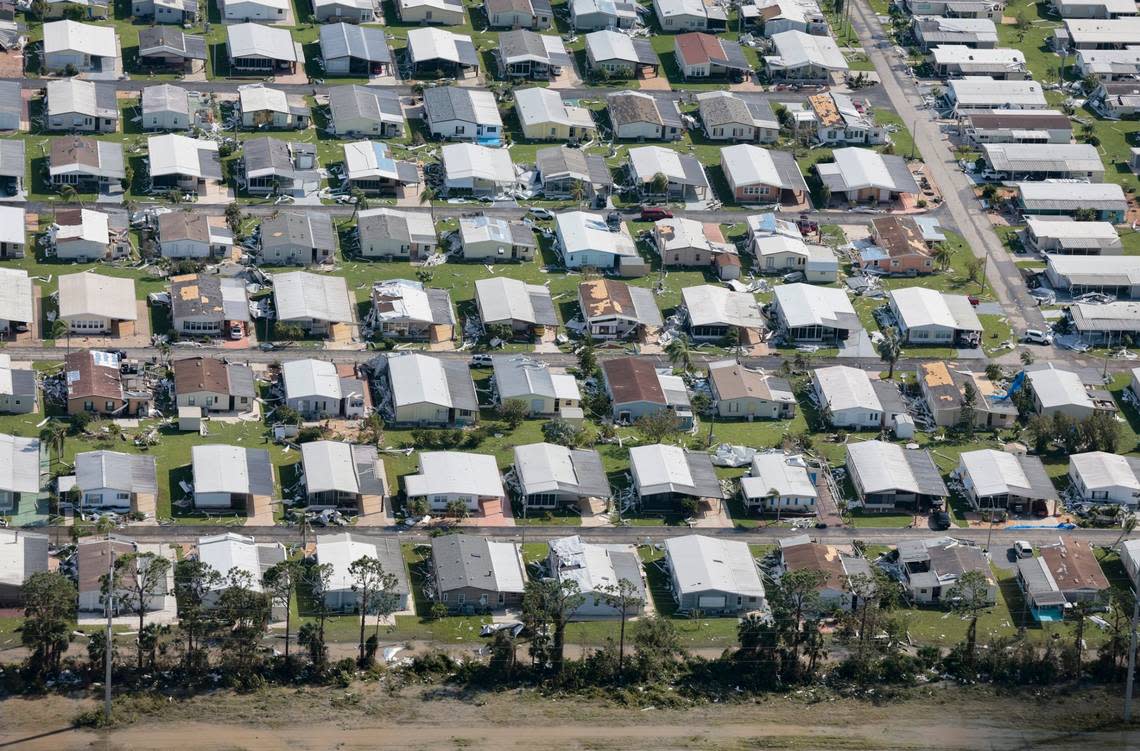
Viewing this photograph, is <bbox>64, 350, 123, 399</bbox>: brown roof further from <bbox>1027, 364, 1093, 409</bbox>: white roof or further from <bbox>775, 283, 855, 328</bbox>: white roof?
<bbox>1027, 364, 1093, 409</bbox>: white roof

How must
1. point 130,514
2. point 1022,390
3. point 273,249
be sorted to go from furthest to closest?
point 273,249 → point 1022,390 → point 130,514

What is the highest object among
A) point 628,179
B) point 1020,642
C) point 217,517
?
point 628,179

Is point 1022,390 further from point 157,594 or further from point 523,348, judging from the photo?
point 157,594

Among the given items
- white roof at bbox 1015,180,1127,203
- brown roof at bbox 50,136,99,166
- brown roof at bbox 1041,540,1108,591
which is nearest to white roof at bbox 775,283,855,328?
white roof at bbox 1015,180,1127,203

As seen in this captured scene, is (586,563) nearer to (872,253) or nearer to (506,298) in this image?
(506,298)

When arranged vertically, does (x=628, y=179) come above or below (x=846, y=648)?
above

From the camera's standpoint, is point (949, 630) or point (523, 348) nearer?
point (949, 630)

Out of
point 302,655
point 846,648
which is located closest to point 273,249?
point 302,655
